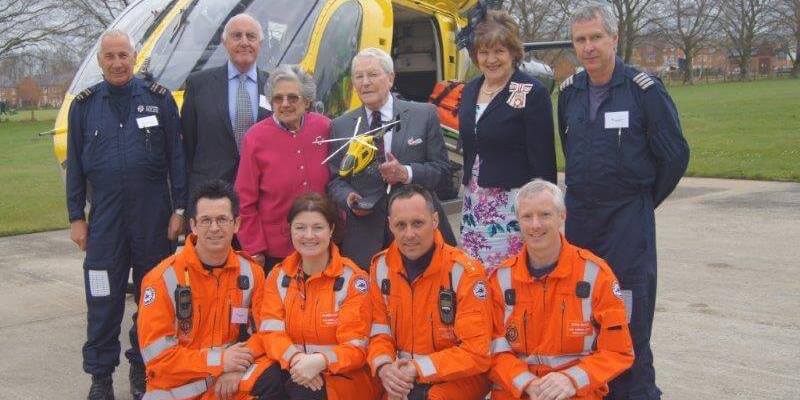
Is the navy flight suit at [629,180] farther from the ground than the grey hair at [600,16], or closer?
closer

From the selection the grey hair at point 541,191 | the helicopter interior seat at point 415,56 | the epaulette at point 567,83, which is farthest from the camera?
the helicopter interior seat at point 415,56

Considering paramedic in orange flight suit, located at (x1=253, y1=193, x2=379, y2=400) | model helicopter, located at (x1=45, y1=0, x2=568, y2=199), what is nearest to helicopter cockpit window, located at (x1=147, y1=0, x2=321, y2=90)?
model helicopter, located at (x1=45, y1=0, x2=568, y2=199)

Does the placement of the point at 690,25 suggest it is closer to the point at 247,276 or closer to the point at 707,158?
the point at 707,158

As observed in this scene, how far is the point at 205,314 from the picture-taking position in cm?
376

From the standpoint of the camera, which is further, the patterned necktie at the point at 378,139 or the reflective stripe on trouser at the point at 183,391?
the patterned necktie at the point at 378,139

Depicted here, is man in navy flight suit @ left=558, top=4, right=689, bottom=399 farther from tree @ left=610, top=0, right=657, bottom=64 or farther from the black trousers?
tree @ left=610, top=0, right=657, bottom=64

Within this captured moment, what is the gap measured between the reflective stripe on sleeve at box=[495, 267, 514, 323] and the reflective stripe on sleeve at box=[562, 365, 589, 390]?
1.15 feet

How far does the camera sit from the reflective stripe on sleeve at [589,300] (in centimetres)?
330

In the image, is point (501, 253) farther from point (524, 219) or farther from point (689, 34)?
point (689, 34)

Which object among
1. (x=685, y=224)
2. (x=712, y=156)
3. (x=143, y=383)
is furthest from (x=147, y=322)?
(x=712, y=156)

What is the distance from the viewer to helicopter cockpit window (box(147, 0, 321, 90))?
245 inches

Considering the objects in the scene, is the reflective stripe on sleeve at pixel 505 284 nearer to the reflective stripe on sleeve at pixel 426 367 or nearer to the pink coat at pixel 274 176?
the reflective stripe on sleeve at pixel 426 367

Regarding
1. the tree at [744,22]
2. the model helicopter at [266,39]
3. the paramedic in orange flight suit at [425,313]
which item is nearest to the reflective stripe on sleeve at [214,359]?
the paramedic in orange flight suit at [425,313]

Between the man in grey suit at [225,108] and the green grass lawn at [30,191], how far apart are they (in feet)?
21.5
